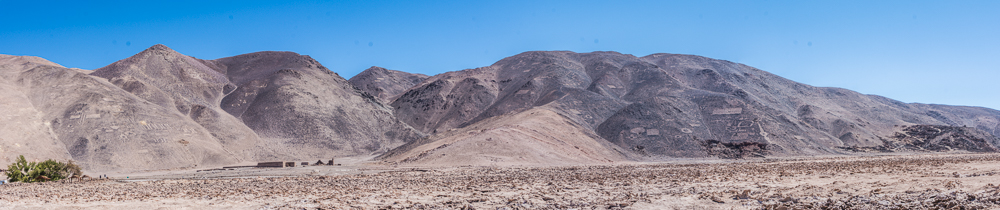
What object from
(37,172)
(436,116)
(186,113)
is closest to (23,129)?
(186,113)

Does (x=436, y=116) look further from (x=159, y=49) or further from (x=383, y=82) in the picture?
(x=159, y=49)

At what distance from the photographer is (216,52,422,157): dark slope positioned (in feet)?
221

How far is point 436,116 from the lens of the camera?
301ft

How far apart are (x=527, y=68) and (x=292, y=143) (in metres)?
53.0

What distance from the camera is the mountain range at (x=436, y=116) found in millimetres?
48469

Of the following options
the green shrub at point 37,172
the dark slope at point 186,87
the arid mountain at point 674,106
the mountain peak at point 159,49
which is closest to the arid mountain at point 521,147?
the arid mountain at point 674,106

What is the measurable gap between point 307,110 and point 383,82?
158ft

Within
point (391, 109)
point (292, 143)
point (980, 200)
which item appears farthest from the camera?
point (391, 109)

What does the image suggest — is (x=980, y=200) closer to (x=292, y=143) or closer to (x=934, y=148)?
(x=292, y=143)

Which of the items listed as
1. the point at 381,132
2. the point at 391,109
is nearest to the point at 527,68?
the point at 391,109

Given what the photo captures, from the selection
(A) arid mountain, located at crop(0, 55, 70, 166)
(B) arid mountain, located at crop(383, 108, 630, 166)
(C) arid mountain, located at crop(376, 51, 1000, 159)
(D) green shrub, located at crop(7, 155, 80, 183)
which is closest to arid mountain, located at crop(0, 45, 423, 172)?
(A) arid mountain, located at crop(0, 55, 70, 166)

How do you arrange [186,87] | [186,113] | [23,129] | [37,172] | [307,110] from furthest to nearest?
1. [186,87]
2. [307,110]
3. [186,113]
4. [23,129]
5. [37,172]

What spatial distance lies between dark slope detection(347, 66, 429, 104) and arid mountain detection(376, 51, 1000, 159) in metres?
14.0

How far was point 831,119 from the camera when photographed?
81.0m
